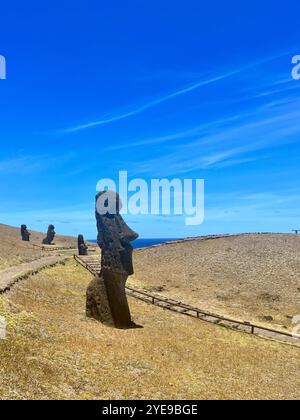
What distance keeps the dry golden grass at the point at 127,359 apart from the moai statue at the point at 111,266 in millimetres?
1152

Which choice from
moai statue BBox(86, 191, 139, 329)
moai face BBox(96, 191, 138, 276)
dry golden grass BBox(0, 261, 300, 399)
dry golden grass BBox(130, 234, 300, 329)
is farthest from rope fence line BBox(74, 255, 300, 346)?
moai face BBox(96, 191, 138, 276)

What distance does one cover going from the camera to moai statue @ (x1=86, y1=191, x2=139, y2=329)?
2580 cm

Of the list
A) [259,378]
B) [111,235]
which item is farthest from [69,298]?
[259,378]

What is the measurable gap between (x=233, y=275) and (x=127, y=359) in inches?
1276

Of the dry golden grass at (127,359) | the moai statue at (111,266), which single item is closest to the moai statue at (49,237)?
the dry golden grass at (127,359)

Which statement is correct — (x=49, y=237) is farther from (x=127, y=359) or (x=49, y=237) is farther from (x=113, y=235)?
(x=127, y=359)

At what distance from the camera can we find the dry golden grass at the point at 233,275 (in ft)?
129

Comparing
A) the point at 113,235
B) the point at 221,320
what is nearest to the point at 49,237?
the point at 221,320

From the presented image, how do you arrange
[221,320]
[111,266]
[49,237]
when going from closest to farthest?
[111,266], [221,320], [49,237]

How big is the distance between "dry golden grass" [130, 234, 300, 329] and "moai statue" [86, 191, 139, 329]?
45.9 feet

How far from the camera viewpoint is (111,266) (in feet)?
85.0

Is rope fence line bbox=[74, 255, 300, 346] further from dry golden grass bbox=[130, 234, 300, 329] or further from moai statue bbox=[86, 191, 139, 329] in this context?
moai statue bbox=[86, 191, 139, 329]

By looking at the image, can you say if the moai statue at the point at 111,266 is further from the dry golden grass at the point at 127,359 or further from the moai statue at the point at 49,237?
the moai statue at the point at 49,237

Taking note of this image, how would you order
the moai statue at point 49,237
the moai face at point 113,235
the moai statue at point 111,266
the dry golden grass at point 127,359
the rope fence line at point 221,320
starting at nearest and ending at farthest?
the dry golden grass at point 127,359 < the moai statue at point 111,266 < the moai face at point 113,235 < the rope fence line at point 221,320 < the moai statue at point 49,237
